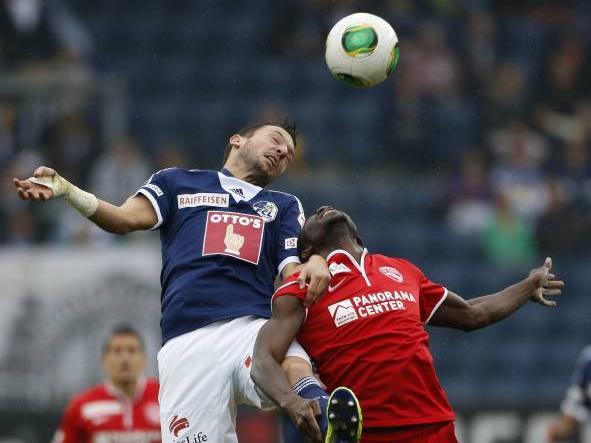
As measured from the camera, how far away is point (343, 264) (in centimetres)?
615

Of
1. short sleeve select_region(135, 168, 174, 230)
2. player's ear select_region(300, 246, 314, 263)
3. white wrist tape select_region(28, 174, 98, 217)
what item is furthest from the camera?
short sleeve select_region(135, 168, 174, 230)

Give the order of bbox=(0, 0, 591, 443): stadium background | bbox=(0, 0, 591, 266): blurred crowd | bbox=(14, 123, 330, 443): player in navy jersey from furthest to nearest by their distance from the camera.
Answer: bbox=(0, 0, 591, 266): blurred crowd → bbox=(0, 0, 591, 443): stadium background → bbox=(14, 123, 330, 443): player in navy jersey

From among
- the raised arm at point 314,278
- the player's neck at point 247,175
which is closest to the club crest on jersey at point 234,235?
the player's neck at point 247,175

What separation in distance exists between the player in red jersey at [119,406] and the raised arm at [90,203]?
233 cm

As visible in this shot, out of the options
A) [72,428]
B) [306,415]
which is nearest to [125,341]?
[72,428]

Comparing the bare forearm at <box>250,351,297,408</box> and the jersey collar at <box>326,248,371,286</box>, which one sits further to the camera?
the jersey collar at <box>326,248,371,286</box>

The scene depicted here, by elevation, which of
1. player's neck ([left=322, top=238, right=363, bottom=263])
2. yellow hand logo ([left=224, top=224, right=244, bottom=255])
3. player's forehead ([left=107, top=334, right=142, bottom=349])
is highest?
yellow hand logo ([left=224, top=224, right=244, bottom=255])

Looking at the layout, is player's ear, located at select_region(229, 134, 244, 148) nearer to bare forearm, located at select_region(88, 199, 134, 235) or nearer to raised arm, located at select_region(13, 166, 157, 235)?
raised arm, located at select_region(13, 166, 157, 235)

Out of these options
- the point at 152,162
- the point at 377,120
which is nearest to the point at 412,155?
the point at 377,120

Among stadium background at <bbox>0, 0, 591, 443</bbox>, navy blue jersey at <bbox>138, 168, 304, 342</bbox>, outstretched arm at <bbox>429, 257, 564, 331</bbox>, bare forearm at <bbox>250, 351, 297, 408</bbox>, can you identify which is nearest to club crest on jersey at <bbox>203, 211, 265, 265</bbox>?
navy blue jersey at <bbox>138, 168, 304, 342</bbox>

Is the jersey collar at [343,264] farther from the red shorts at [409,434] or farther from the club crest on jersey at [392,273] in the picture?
the red shorts at [409,434]

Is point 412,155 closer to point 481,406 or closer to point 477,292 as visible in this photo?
point 477,292

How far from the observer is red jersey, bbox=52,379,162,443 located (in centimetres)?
857

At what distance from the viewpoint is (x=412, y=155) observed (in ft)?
47.6
